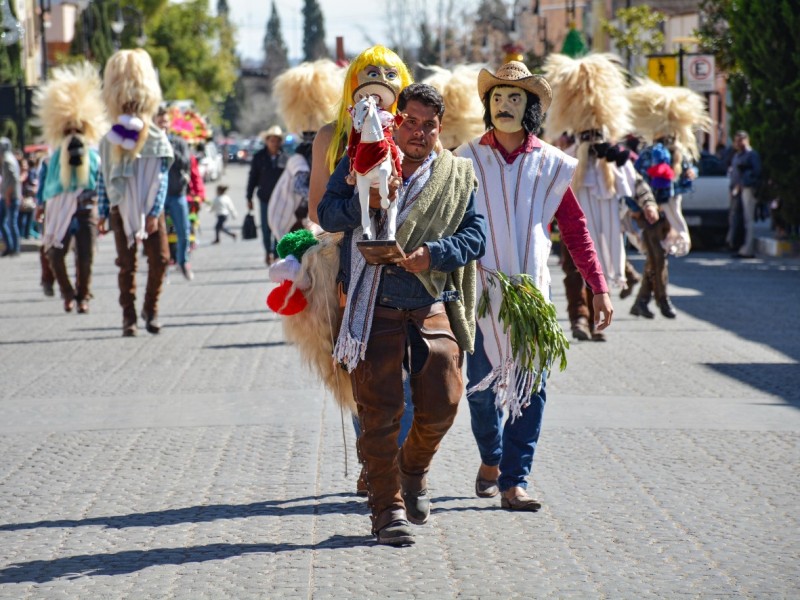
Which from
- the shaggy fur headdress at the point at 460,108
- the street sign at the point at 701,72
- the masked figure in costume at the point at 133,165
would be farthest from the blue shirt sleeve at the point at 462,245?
the street sign at the point at 701,72

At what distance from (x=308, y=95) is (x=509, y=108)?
4.45 meters

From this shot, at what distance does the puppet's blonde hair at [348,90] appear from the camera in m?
6.45

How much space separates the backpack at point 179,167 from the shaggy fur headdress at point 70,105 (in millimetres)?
1071

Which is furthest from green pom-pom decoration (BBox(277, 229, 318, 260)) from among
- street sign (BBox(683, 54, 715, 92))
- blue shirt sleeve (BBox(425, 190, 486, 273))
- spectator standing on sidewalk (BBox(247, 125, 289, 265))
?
street sign (BBox(683, 54, 715, 92))

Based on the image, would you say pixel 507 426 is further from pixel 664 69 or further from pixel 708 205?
pixel 664 69

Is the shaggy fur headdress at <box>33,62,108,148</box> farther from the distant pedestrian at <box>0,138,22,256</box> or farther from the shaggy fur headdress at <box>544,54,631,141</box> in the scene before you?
the distant pedestrian at <box>0,138,22,256</box>

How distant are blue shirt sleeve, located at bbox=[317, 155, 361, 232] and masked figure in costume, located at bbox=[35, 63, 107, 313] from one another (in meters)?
9.12

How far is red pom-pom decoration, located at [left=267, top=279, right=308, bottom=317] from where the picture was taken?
603 cm

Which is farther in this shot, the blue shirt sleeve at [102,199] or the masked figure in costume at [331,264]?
the blue shirt sleeve at [102,199]

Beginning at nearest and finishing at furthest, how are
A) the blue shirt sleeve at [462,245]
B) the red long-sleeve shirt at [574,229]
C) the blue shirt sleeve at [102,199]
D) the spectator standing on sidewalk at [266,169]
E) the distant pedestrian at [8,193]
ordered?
the blue shirt sleeve at [462,245] < the red long-sleeve shirt at [574,229] < the blue shirt sleeve at [102,199] < the spectator standing on sidewalk at [266,169] < the distant pedestrian at [8,193]

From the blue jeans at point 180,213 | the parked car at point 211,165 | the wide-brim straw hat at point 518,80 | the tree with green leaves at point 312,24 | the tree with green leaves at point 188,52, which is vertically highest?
the tree with green leaves at point 312,24

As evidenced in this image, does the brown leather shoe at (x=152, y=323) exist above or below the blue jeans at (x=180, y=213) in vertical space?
below

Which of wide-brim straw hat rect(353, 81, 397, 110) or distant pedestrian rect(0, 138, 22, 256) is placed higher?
wide-brim straw hat rect(353, 81, 397, 110)

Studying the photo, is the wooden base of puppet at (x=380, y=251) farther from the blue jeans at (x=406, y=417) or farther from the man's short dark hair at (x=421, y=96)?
the blue jeans at (x=406, y=417)
